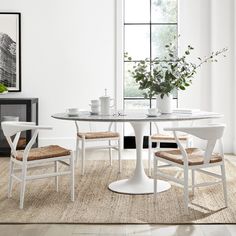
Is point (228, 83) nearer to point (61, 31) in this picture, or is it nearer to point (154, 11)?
point (154, 11)

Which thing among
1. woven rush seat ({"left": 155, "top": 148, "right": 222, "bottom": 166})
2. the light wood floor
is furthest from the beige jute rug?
woven rush seat ({"left": 155, "top": 148, "right": 222, "bottom": 166})

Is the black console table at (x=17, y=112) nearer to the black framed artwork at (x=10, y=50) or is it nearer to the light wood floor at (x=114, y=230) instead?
the black framed artwork at (x=10, y=50)

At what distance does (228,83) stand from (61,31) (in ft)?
8.42

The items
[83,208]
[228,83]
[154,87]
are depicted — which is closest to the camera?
[83,208]

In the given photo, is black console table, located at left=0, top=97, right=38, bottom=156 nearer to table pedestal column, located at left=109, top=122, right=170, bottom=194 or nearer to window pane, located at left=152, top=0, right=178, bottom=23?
table pedestal column, located at left=109, top=122, right=170, bottom=194

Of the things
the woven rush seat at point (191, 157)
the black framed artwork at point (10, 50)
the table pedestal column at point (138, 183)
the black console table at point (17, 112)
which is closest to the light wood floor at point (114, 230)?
the woven rush seat at point (191, 157)

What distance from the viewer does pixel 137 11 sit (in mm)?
6215

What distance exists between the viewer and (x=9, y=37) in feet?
19.5

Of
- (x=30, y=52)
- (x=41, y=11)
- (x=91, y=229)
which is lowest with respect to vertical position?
(x=91, y=229)

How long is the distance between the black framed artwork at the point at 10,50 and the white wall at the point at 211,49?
2.41 m

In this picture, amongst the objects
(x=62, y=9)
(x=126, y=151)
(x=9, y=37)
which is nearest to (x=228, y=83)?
(x=126, y=151)

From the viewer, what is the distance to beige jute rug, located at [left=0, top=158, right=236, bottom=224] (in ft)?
9.63

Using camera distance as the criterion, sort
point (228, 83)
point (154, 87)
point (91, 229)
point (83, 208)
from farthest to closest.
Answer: point (228, 83), point (154, 87), point (83, 208), point (91, 229)

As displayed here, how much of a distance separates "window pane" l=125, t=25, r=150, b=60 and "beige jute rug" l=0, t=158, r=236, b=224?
2.66 meters
